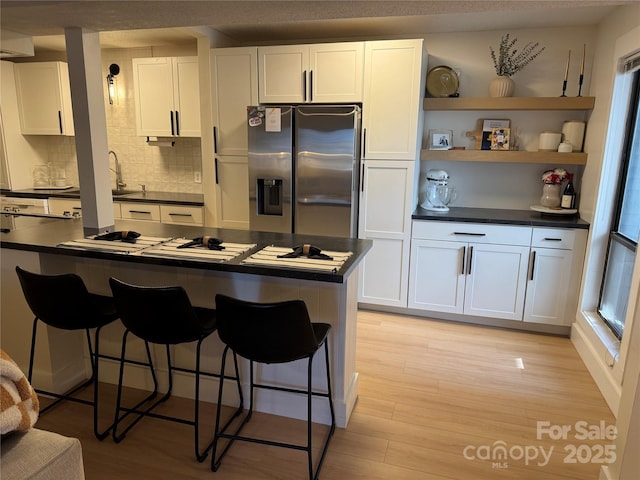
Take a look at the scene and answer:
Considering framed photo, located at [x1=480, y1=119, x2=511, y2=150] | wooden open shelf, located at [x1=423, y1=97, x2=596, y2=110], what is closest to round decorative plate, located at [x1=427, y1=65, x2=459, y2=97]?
wooden open shelf, located at [x1=423, y1=97, x2=596, y2=110]

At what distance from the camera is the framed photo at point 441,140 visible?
12.5 feet

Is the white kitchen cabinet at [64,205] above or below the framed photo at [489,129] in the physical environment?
below

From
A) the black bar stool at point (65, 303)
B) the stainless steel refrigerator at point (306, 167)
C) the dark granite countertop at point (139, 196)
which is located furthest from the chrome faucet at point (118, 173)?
the black bar stool at point (65, 303)

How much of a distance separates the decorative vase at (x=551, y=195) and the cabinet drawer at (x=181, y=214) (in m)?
3.01

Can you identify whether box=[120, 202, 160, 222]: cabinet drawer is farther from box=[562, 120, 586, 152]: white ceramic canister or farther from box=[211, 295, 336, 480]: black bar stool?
box=[562, 120, 586, 152]: white ceramic canister

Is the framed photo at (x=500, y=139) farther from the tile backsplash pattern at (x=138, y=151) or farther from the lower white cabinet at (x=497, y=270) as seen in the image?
the tile backsplash pattern at (x=138, y=151)

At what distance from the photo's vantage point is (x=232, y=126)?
385 cm

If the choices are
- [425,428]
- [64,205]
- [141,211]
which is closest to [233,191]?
[141,211]

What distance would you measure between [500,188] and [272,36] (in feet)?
8.07

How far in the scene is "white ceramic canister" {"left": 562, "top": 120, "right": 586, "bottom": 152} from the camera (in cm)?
342

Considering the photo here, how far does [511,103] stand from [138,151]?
3685 millimetres

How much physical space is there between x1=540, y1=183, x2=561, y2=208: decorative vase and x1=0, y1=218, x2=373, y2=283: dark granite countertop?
2013mm

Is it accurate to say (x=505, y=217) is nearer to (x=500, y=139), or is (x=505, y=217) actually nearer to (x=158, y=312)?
(x=500, y=139)

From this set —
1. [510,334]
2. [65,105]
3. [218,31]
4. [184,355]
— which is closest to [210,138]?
→ [218,31]
